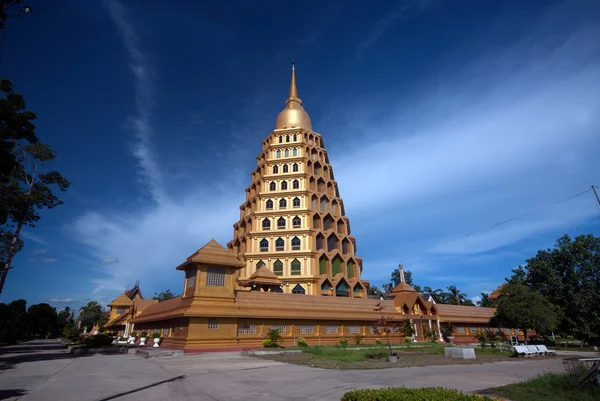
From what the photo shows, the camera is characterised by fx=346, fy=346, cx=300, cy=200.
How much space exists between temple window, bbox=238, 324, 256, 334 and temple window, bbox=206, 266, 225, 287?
3.42 m

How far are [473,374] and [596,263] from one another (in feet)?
108

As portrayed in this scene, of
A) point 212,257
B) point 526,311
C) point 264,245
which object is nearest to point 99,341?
point 212,257

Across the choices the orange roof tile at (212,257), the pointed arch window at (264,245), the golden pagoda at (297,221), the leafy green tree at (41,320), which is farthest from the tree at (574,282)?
the leafy green tree at (41,320)

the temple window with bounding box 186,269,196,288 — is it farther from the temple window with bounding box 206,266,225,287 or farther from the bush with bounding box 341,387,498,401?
the bush with bounding box 341,387,498,401

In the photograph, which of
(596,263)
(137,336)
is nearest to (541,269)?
(596,263)

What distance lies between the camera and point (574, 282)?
1463 inches

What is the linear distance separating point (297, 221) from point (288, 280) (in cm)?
692

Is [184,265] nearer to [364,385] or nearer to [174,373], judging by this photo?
[174,373]

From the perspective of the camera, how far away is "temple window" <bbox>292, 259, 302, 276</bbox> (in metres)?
36.6

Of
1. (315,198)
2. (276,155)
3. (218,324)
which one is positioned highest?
(276,155)

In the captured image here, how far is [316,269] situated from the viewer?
36.3m

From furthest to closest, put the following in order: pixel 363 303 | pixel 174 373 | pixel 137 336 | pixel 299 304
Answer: pixel 137 336
pixel 363 303
pixel 299 304
pixel 174 373

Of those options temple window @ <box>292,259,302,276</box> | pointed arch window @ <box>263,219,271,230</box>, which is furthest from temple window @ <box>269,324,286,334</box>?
pointed arch window @ <box>263,219,271,230</box>

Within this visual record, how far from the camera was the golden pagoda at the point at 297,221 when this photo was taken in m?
36.9
